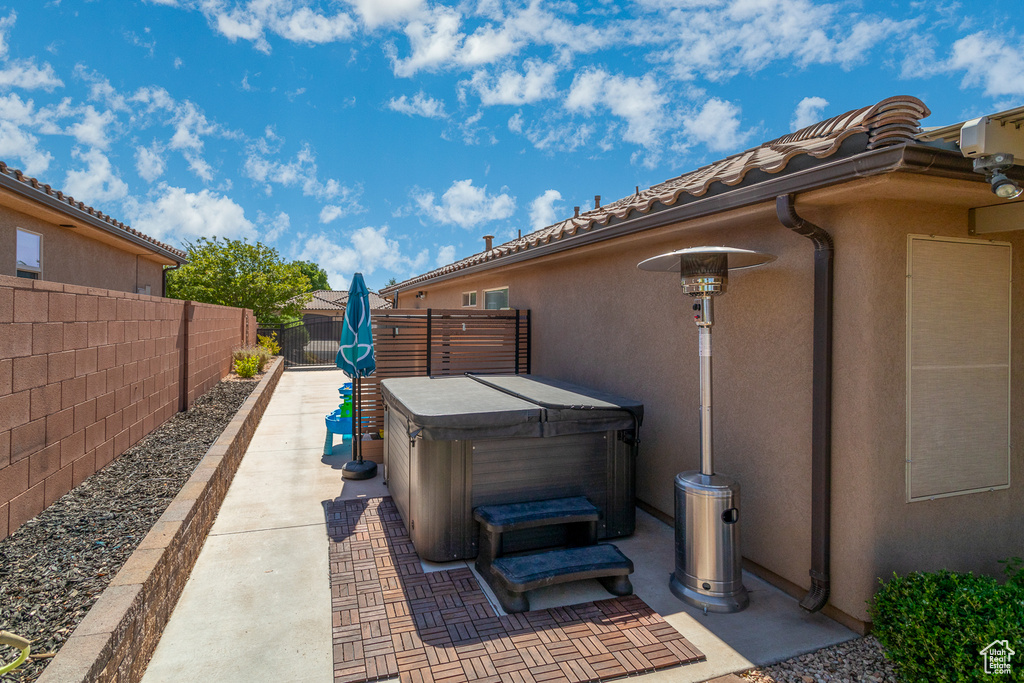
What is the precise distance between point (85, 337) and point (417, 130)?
22769 mm

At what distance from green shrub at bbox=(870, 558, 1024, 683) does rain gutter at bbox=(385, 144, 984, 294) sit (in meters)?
2.05

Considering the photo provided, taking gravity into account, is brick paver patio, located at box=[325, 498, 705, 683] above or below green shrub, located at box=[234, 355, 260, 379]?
below

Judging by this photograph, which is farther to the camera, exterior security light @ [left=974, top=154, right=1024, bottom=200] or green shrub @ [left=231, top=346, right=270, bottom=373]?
green shrub @ [left=231, top=346, right=270, bottom=373]

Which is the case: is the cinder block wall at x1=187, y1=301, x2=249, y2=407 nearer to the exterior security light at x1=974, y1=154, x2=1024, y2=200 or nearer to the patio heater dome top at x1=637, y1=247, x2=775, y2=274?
the patio heater dome top at x1=637, y1=247, x2=775, y2=274

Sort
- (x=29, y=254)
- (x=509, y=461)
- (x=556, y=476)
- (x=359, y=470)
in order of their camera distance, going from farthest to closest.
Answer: (x=29, y=254) → (x=359, y=470) → (x=556, y=476) → (x=509, y=461)

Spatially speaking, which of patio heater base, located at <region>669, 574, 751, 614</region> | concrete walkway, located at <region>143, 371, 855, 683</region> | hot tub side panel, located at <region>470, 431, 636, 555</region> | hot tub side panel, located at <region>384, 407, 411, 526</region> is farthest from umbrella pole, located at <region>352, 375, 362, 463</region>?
patio heater base, located at <region>669, 574, 751, 614</region>

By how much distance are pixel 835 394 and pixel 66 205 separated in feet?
30.8

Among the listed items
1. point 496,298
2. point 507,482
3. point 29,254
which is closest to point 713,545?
point 507,482

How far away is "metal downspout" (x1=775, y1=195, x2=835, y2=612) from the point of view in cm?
322

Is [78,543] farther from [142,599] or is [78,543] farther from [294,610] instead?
[294,610]

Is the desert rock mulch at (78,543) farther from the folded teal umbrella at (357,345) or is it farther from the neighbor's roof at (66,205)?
the neighbor's roof at (66,205)

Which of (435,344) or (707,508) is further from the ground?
(435,344)

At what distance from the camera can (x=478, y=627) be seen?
10.5 feet

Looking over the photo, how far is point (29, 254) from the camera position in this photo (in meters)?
7.98
